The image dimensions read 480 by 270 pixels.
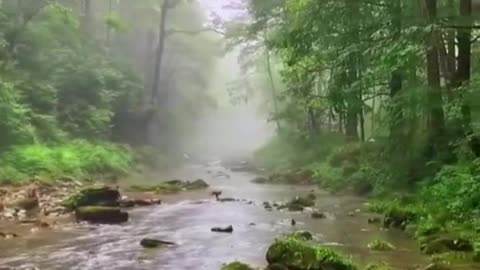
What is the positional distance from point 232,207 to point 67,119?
15527 mm

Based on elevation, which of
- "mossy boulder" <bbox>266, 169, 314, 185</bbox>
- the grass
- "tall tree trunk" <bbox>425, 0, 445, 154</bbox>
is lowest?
"mossy boulder" <bbox>266, 169, 314, 185</bbox>

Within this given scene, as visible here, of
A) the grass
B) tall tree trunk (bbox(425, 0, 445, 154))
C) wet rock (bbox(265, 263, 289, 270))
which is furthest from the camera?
the grass

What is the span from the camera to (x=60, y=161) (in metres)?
25.0

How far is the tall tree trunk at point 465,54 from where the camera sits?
12262 millimetres

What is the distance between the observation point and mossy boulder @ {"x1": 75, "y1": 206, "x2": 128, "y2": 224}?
A: 629 inches

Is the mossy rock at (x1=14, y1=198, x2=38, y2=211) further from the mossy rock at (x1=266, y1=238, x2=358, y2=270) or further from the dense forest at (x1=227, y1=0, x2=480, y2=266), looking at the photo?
the mossy rock at (x1=266, y1=238, x2=358, y2=270)

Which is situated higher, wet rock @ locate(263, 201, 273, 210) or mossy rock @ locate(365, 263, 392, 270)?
wet rock @ locate(263, 201, 273, 210)

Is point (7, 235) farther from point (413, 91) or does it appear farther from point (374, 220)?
point (413, 91)

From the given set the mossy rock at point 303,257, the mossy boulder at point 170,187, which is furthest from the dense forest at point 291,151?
the mossy boulder at point 170,187

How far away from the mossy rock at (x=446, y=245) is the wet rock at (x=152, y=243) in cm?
478

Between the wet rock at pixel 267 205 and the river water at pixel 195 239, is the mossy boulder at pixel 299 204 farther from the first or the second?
the wet rock at pixel 267 205

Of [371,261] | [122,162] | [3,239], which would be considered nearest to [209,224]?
[3,239]

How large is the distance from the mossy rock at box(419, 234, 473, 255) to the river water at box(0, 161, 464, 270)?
0.24m

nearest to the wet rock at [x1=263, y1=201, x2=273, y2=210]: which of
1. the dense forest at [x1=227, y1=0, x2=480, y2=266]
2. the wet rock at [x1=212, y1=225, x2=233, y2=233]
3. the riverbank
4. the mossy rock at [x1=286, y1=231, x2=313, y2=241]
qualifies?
the riverbank
